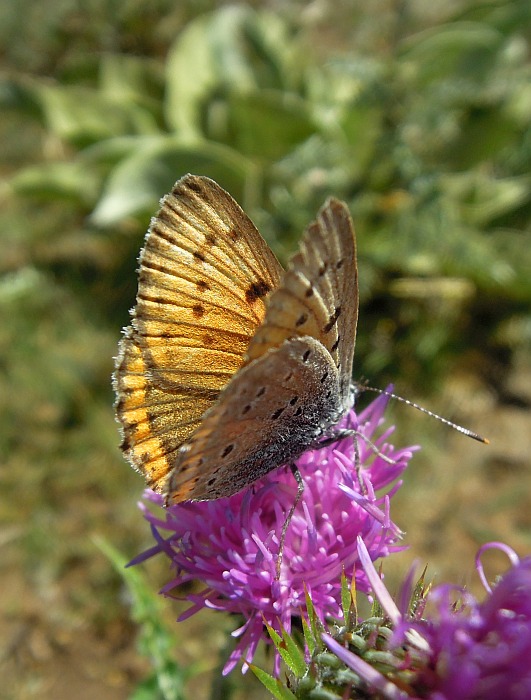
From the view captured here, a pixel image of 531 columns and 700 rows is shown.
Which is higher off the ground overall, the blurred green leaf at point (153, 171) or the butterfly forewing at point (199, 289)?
the butterfly forewing at point (199, 289)

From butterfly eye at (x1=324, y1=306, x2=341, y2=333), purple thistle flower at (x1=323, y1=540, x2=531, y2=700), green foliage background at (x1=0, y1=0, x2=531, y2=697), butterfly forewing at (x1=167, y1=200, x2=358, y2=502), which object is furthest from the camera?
green foliage background at (x1=0, y1=0, x2=531, y2=697)

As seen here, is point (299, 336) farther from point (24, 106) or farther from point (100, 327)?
point (24, 106)

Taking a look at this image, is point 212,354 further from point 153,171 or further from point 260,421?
point 153,171

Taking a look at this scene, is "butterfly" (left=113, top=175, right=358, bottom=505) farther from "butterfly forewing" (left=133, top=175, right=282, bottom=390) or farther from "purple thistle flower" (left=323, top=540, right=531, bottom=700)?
"purple thistle flower" (left=323, top=540, right=531, bottom=700)

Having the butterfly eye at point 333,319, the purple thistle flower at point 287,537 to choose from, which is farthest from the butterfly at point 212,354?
the purple thistle flower at point 287,537

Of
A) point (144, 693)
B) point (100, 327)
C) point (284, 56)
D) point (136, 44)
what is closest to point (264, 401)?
point (144, 693)

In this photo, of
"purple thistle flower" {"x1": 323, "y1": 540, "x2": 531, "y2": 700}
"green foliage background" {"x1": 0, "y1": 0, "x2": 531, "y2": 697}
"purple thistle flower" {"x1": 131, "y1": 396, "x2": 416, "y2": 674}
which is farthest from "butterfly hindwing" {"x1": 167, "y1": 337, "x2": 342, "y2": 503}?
"green foliage background" {"x1": 0, "y1": 0, "x2": 531, "y2": 697}

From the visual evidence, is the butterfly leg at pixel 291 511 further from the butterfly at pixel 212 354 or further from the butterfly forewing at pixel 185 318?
the butterfly forewing at pixel 185 318
